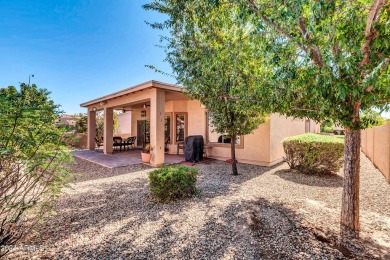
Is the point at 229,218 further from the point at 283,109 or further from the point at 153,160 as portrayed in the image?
the point at 153,160

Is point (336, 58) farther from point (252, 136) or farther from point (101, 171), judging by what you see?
point (101, 171)

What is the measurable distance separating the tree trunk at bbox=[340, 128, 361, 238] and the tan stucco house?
115 inches

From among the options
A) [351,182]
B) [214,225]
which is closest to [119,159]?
[214,225]

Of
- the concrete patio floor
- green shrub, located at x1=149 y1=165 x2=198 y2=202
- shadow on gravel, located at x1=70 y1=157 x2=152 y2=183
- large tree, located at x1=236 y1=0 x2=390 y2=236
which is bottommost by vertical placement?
shadow on gravel, located at x1=70 y1=157 x2=152 y2=183

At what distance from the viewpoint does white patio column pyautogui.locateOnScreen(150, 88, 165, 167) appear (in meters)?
8.06

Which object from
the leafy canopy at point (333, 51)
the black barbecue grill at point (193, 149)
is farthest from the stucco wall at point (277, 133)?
the leafy canopy at point (333, 51)

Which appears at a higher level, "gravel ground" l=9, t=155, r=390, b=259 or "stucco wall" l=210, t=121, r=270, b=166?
"stucco wall" l=210, t=121, r=270, b=166

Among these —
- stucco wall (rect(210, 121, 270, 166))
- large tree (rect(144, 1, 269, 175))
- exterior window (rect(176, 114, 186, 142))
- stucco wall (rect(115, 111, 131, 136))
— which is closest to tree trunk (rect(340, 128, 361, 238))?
large tree (rect(144, 1, 269, 175))

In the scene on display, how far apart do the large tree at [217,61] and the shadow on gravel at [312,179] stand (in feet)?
7.52

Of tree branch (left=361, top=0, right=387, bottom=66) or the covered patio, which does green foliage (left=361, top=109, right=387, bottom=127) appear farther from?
the covered patio

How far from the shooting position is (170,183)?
423 cm

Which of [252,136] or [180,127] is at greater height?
[180,127]

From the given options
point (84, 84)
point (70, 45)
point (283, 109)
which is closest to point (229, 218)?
point (283, 109)

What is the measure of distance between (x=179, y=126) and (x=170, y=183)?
780 centimetres
